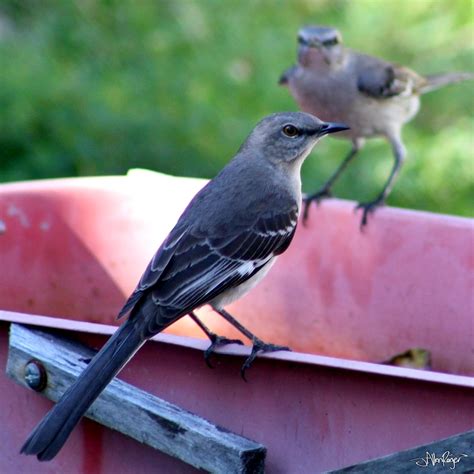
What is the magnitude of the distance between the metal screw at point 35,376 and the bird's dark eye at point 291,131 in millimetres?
1313

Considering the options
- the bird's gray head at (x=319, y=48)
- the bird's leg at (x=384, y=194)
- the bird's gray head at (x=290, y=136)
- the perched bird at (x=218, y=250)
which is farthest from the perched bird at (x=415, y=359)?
the bird's gray head at (x=319, y=48)

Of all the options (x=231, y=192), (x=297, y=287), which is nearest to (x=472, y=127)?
(x=297, y=287)

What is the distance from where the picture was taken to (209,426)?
2.81 metres

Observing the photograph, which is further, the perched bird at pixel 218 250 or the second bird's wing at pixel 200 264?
the second bird's wing at pixel 200 264

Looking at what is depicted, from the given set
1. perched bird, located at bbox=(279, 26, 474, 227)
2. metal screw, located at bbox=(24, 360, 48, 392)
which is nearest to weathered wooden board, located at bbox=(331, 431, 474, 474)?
metal screw, located at bbox=(24, 360, 48, 392)

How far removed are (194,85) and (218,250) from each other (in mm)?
4051

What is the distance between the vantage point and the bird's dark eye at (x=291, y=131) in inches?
147

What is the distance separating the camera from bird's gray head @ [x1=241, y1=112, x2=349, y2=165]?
373 cm

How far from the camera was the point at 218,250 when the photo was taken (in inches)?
132

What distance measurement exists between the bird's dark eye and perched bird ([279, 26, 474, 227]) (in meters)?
1.30

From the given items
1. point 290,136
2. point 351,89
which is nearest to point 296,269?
point 290,136

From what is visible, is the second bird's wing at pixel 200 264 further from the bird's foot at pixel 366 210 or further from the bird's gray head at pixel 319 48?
the bird's gray head at pixel 319 48

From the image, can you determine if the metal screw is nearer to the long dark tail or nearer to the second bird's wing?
the long dark tail

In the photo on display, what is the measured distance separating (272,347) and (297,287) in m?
1.13
